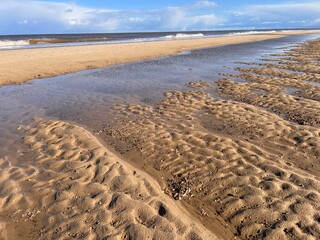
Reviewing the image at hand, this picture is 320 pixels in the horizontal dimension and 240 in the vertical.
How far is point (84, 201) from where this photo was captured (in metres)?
5.55

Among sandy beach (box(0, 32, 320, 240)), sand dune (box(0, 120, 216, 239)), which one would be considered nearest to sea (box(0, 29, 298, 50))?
sandy beach (box(0, 32, 320, 240))

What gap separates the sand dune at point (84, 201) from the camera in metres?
4.80

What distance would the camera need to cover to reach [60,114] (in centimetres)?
1127

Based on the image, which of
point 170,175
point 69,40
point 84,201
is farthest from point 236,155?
point 69,40

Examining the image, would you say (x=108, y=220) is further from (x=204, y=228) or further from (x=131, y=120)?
(x=131, y=120)

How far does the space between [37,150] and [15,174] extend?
1.30 m

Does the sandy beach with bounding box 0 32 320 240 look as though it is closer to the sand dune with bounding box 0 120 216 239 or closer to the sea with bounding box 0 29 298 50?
the sand dune with bounding box 0 120 216 239

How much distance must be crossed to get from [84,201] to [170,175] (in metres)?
2.03

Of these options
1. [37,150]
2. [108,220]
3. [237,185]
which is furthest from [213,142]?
[37,150]

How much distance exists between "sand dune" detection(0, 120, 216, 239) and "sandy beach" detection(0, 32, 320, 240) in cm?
2

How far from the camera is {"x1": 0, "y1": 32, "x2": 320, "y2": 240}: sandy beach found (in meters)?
4.91

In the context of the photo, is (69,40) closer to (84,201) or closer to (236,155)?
(236,155)

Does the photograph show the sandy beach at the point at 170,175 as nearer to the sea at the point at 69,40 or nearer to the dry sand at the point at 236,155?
the dry sand at the point at 236,155

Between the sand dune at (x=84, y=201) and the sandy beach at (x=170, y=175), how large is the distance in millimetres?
21
